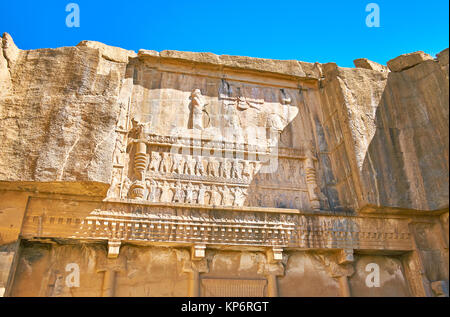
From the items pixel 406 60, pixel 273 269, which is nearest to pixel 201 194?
pixel 273 269

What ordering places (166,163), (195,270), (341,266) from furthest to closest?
(166,163)
(341,266)
(195,270)

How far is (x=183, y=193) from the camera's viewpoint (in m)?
5.76

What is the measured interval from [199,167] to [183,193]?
1.85ft

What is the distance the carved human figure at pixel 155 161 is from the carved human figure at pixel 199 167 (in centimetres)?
64

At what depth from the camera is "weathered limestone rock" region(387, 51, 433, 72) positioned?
263 inches

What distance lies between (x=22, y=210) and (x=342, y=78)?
225 inches

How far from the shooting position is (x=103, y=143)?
5137mm

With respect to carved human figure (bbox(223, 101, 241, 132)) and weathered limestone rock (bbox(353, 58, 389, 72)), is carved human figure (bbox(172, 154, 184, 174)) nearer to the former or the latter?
carved human figure (bbox(223, 101, 241, 132))

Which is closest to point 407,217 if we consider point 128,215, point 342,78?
point 342,78

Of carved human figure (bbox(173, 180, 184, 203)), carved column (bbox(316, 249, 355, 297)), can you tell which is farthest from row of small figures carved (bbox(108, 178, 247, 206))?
carved column (bbox(316, 249, 355, 297))

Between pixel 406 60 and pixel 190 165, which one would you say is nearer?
pixel 190 165

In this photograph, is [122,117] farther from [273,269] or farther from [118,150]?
[273,269]

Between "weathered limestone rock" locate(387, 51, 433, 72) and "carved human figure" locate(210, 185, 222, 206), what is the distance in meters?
4.26
